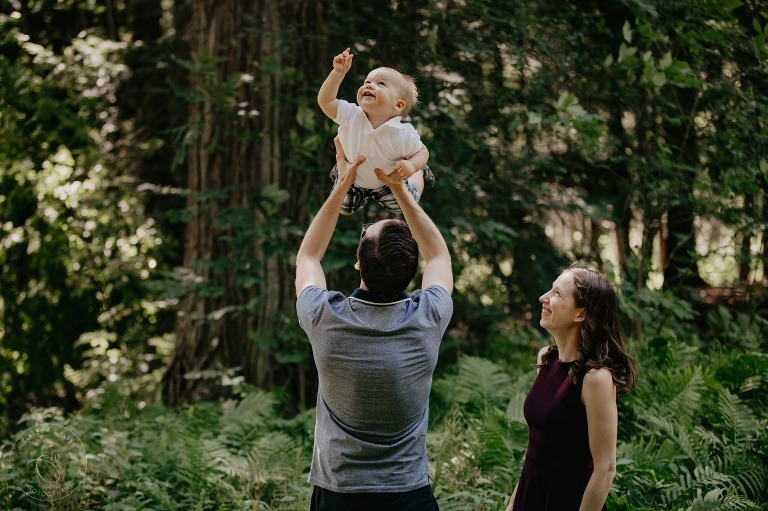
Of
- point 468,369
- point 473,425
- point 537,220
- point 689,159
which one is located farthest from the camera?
point 537,220

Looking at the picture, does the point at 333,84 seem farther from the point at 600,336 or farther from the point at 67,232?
the point at 67,232

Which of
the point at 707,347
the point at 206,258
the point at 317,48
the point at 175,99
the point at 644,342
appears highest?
the point at 317,48

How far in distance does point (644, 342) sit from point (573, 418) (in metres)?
3.39

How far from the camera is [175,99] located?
276 inches

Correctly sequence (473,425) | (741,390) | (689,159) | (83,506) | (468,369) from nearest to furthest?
1. (83,506)
2. (473,425)
3. (741,390)
4. (468,369)
5. (689,159)

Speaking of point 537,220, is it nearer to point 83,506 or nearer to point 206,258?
point 206,258

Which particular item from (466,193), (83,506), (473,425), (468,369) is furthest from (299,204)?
(83,506)

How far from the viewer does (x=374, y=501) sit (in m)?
2.35

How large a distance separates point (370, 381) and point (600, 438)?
30.9 inches

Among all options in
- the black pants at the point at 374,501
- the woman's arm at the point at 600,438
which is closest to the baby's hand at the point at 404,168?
the woman's arm at the point at 600,438

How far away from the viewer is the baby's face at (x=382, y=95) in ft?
Answer: 8.83

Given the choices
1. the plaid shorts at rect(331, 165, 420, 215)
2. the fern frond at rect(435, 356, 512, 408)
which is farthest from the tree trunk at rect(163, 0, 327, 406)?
the plaid shorts at rect(331, 165, 420, 215)

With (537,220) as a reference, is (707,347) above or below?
below
